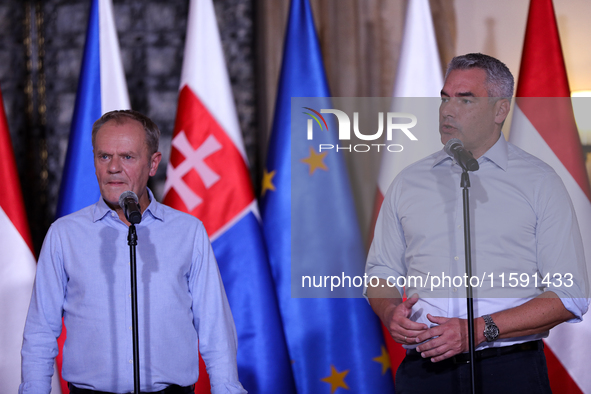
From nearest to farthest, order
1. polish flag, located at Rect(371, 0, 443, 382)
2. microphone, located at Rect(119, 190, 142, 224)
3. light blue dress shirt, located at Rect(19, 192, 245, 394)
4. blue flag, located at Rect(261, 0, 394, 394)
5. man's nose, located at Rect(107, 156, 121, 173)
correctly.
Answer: microphone, located at Rect(119, 190, 142, 224) → light blue dress shirt, located at Rect(19, 192, 245, 394) → man's nose, located at Rect(107, 156, 121, 173) → blue flag, located at Rect(261, 0, 394, 394) → polish flag, located at Rect(371, 0, 443, 382)

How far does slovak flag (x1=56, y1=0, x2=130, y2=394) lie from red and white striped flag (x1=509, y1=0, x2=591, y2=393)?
187 cm

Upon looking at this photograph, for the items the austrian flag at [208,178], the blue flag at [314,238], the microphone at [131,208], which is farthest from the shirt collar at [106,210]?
the austrian flag at [208,178]

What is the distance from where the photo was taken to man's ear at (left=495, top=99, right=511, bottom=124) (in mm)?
1983

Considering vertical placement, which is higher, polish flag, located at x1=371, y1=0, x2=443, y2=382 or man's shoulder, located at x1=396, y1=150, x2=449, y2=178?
polish flag, located at x1=371, y1=0, x2=443, y2=382

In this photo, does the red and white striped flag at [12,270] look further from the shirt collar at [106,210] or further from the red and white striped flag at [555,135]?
the red and white striped flag at [555,135]

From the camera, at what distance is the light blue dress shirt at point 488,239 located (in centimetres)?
177

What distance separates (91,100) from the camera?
8.93 feet

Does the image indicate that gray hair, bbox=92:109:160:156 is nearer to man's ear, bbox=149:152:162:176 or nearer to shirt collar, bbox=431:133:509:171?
man's ear, bbox=149:152:162:176

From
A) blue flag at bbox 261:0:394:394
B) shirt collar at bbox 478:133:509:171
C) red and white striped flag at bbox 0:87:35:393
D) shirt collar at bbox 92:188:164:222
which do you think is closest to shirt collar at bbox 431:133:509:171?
shirt collar at bbox 478:133:509:171

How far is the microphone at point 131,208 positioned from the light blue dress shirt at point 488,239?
0.90 meters

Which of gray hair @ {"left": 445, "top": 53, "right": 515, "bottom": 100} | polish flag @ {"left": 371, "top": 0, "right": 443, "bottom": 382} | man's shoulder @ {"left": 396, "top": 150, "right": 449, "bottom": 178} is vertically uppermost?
polish flag @ {"left": 371, "top": 0, "right": 443, "bottom": 382}

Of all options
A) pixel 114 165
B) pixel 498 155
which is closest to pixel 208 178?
pixel 114 165

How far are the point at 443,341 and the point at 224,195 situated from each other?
1.35 metres

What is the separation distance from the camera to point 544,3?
2605 mm
